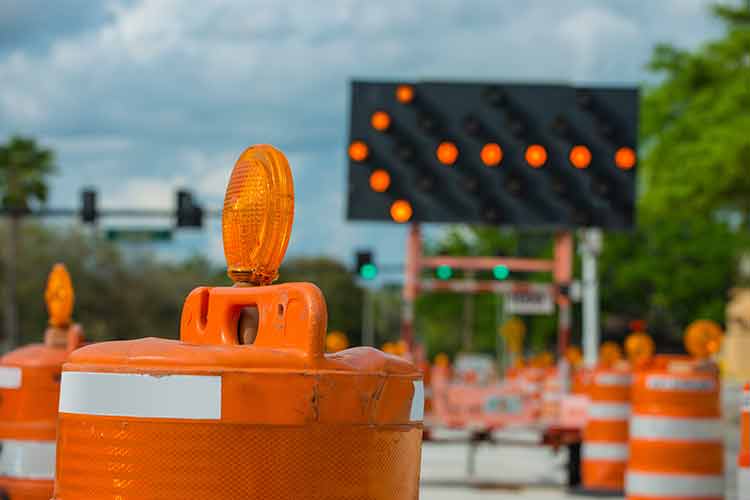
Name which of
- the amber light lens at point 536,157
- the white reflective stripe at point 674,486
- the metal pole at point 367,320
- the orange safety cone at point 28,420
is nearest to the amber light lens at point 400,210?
the amber light lens at point 536,157

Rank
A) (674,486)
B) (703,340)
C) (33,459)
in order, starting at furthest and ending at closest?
(703,340) < (674,486) < (33,459)

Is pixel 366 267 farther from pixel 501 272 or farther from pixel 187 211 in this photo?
pixel 187 211

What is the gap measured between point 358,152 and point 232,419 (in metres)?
13.7

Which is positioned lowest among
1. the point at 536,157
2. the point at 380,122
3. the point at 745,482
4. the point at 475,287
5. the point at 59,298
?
the point at 745,482

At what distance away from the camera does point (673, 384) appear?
12.7 m

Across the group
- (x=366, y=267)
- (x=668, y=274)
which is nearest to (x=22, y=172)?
(x=668, y=274)

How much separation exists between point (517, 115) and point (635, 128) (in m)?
1.34

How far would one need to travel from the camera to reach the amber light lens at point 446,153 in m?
18.0

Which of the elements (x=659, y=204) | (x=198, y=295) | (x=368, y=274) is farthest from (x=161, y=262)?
(x=198, y=295)

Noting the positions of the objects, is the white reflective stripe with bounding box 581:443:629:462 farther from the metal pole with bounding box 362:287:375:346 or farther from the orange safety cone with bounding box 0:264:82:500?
the metal pole with bounding box 362:287:375:346

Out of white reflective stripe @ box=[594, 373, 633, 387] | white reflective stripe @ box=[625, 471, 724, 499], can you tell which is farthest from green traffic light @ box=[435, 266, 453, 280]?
white reflective stripe @ box=[625, 471, 724, 499]

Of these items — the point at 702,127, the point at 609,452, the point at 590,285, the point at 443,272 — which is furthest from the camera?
the point at 702,127

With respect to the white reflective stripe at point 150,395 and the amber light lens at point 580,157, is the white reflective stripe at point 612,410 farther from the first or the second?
the white reflective stripe at point 150,395

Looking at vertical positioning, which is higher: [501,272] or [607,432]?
[501,272]
